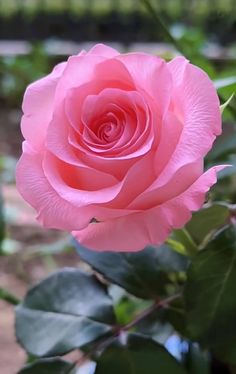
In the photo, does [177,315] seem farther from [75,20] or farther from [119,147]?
[75,20]

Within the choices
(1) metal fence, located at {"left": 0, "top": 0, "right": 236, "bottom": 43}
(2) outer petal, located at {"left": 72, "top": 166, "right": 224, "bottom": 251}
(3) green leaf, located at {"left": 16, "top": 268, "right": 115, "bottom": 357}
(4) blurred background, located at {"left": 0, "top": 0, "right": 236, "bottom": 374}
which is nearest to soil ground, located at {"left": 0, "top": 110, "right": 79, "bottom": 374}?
(4) blurred background, located at {"left": 0, "top": 0, "right": 236, "bottom": 374}

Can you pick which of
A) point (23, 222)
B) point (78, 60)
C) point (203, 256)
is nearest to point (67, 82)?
point (78, 60)

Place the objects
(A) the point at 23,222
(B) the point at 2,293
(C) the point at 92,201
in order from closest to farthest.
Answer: (C) the point at 92,201 → (B) the point at 2,293 → (A) the point at 23,222

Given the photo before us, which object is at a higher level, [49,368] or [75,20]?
[49,368]

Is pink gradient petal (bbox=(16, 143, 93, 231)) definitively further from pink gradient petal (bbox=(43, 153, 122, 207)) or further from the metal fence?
the metal fence

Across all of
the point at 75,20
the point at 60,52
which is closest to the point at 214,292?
the point at 60,52

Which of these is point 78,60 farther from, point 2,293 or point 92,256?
point 2,293

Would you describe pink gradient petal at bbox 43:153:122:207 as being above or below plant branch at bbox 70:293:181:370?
above
